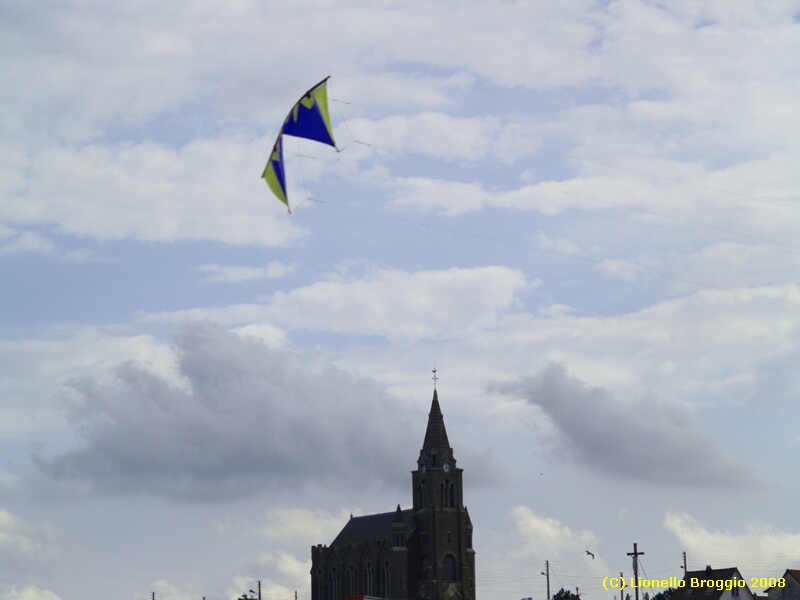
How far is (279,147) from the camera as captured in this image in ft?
192

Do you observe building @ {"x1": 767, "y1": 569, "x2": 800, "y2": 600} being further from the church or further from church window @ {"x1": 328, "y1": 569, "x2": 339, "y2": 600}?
church window @ {"x1": 328, "y1": 569, "x2": 339, "y2": 600}

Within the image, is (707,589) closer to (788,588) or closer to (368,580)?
(788,588)

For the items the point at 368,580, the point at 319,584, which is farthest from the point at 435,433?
the point at 319,584

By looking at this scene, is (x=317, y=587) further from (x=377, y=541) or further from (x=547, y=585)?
A: (x=547, y=585)

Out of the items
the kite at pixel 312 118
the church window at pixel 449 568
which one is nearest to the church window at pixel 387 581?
the church window at pixel 449 568

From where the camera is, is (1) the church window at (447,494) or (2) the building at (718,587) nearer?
(2) the building at (718,587)

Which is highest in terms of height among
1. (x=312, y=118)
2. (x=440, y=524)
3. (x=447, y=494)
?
(x=312, y=118)

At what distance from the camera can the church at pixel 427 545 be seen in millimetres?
142125

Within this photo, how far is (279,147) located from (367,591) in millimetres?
99238

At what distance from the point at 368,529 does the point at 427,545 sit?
1506 centimetres

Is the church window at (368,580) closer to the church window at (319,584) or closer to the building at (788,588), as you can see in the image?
the church window at (319,584)

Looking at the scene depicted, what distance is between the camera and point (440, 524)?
14438cm

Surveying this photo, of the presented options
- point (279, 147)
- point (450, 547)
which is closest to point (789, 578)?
point (450, 547)

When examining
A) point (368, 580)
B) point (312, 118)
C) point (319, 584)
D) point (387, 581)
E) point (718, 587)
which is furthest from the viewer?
point (319, 584)
